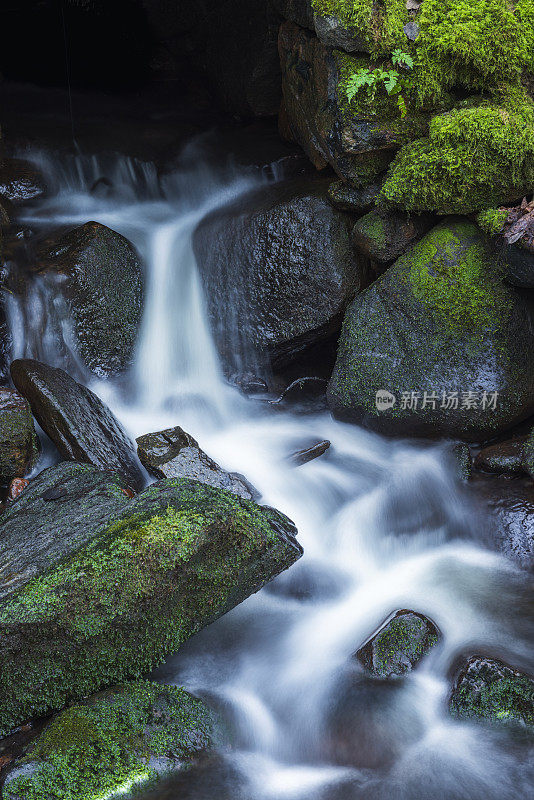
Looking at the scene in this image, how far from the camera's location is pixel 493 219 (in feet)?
16.6

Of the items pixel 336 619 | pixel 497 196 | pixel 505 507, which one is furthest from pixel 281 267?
pixel 336 619

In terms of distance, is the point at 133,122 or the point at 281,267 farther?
the point at 133,122

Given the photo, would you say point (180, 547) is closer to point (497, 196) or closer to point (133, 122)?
point (497, 196)

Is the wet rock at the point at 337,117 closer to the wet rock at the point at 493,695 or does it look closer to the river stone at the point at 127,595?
the river stone at the point at 127,595

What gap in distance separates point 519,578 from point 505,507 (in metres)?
0.62

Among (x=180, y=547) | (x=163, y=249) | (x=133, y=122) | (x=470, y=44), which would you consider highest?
(x=133, y=122)

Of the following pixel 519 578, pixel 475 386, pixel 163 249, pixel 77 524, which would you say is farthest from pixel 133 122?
pixel 519 578

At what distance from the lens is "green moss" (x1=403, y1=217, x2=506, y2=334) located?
5277 millimetres

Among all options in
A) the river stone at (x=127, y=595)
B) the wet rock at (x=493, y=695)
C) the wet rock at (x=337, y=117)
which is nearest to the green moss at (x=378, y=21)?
the wet rock at (x=337, y=117)

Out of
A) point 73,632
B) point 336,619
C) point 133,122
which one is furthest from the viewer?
point 133,122

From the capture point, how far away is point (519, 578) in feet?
14.3

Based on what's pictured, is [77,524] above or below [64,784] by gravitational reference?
above

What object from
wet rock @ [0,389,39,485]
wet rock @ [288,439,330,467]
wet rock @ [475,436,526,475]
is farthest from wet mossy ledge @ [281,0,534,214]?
wet rock @ [0,389,39,485]

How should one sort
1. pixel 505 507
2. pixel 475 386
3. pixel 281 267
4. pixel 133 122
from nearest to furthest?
pixel 505 507 < pixel 475 386 < pixel 281 267 < pixel 133 122
